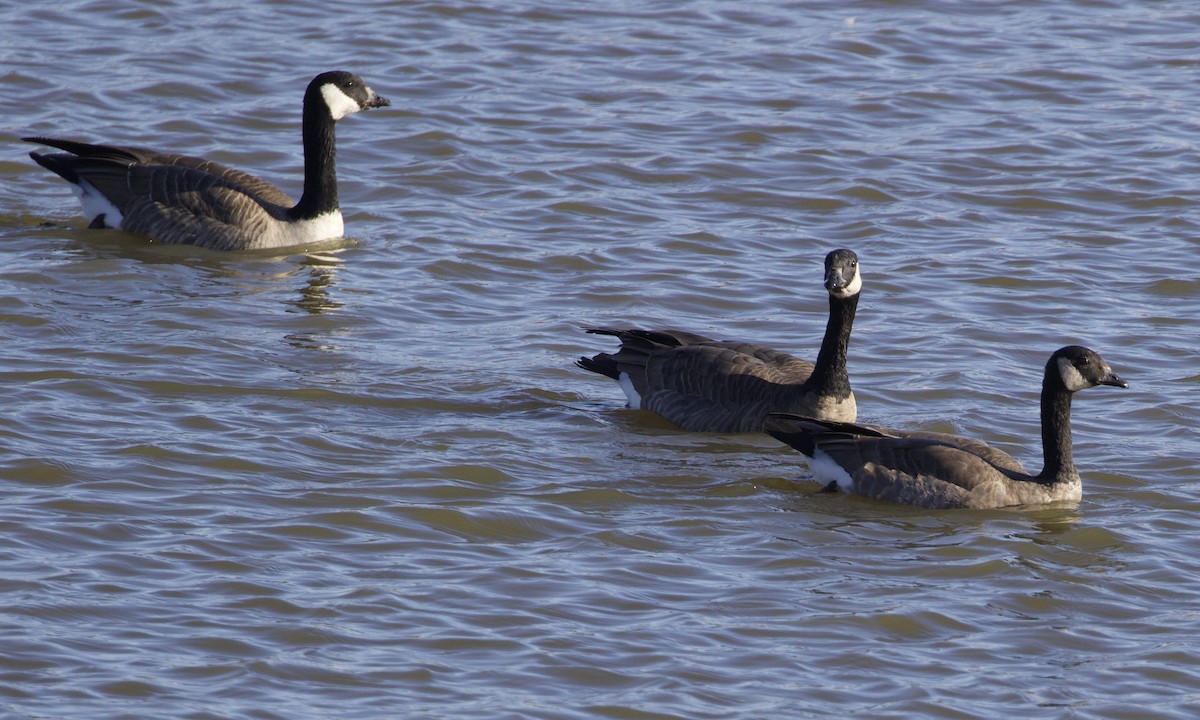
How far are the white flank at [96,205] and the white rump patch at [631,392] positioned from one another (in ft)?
17.6

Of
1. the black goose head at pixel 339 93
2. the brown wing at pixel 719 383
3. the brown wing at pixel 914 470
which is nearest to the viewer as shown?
the brown wing at pixel 914 470

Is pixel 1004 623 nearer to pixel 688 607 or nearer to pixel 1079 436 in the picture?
pixel 688 607

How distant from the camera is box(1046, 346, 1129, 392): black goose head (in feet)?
34.3

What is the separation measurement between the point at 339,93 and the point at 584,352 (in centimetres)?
421

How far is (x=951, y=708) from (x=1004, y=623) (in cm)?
112

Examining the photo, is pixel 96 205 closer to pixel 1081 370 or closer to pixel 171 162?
pixel 171 162

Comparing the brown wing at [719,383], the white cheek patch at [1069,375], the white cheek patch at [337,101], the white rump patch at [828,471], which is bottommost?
the white rump patch at [828,471]

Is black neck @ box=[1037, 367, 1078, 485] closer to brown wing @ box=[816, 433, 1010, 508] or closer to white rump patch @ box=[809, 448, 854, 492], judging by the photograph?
brown wing @ box=[816, 433, 1010, 508]

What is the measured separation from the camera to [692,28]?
2117cm

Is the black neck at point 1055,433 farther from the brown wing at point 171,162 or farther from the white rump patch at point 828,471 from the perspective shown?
the brown wing at point 171,162

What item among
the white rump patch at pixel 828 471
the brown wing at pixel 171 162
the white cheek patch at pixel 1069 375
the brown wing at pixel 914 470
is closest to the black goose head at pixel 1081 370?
the white cheek patch at pixel 1069 375

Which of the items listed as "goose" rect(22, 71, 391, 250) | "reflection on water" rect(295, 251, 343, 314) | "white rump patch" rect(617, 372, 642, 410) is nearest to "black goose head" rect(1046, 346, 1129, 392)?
"white rump patch" rect(617, 372, 642, 410)

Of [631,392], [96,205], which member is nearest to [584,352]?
[631,392]

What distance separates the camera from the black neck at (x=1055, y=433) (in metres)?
10.3
